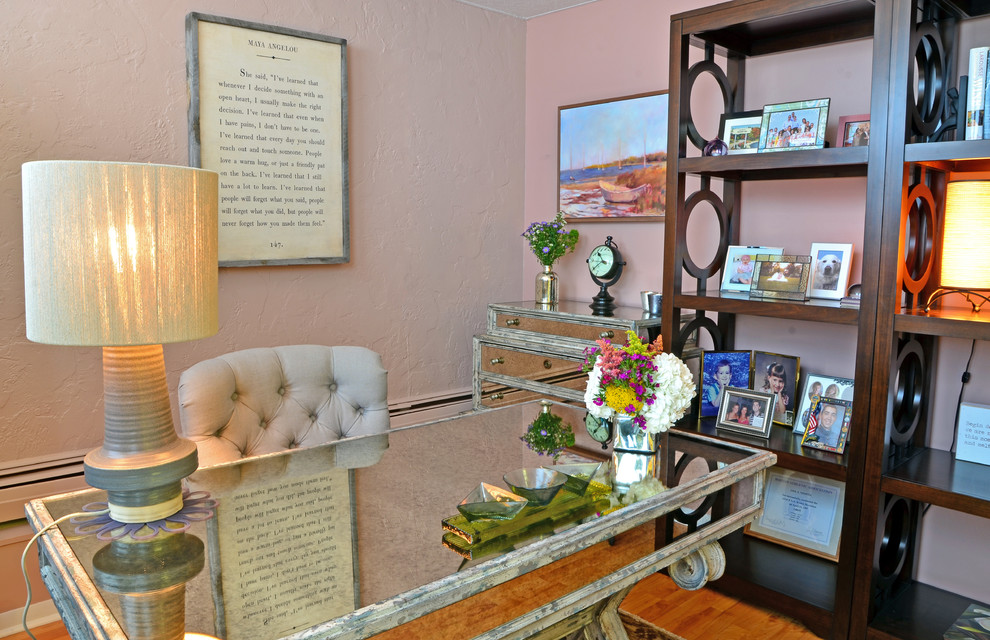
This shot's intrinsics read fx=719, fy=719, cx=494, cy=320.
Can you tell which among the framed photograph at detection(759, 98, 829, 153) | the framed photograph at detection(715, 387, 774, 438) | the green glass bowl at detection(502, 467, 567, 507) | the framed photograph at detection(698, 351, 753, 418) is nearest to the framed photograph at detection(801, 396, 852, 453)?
the framed photograph at detection(715, 387, 774, 438)

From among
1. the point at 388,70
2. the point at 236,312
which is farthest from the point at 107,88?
the point at 388,70

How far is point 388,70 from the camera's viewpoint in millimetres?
3430

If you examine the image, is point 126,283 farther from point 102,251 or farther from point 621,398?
point 621,398

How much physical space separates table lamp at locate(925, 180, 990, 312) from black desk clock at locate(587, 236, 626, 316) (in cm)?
133

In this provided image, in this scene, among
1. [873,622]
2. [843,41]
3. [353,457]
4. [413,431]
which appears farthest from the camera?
[843,41]

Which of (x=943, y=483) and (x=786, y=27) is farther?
(x=786, y=27)

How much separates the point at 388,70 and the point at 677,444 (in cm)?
235

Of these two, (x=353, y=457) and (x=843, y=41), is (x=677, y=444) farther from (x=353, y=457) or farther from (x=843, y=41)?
(x=843, y=41)

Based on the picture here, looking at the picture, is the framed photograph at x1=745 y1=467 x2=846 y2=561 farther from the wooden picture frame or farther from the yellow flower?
the yellow flower

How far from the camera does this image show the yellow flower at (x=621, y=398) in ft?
5.68

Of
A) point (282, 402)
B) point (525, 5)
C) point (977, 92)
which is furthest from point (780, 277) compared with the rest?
point (525, 5)

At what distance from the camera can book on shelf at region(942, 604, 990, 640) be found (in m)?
2.25

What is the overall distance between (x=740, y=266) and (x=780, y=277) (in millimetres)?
218

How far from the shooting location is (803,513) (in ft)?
9.44
